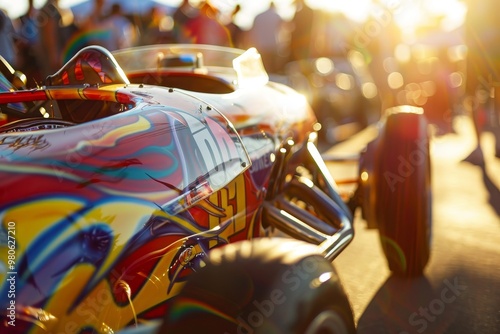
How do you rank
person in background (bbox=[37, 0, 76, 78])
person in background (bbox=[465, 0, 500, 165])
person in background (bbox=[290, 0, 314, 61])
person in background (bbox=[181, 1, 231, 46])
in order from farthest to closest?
person in background (bbox=[290, 0, 314, 61]), person in background (bbox=[181, 1, 231, 46]), person in background (bbox=[37, 0, 76, 78]), person in background (bbox=[465, 0, 500, 165])

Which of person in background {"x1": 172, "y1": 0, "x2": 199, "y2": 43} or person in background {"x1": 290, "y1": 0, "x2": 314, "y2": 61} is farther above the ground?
person in background {"x1": 172, "y1": 0, "x2": 199, "y2": 43}

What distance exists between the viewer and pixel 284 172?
333cm

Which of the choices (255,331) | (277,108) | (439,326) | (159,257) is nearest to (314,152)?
(277,108)

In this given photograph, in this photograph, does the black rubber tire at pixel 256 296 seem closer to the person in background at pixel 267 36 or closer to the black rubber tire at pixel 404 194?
the black rubber tire at pixel 404 194

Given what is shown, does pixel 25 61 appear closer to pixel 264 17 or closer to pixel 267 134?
pixel 264 17

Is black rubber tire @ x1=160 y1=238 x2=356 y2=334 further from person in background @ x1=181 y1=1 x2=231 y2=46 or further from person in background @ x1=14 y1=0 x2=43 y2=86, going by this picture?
person in background @ x1=14 y1=0 x2=43 y2=86

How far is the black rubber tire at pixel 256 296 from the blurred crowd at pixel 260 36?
5.62 metres

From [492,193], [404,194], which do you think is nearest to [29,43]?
[492,193]

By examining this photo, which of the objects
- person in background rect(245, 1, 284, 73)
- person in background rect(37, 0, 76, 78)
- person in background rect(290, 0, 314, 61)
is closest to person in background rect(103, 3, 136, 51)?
person in background rect(37, 0, 76, 78)

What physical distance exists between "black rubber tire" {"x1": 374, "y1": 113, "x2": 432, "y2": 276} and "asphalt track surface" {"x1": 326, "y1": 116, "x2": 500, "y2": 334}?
0.56 feet

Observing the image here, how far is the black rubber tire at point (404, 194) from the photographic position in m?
3.63

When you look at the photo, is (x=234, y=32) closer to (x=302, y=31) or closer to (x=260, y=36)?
(x=260, y=36)

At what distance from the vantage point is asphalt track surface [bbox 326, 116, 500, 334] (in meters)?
3.23

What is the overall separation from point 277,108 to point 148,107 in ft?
4.30
